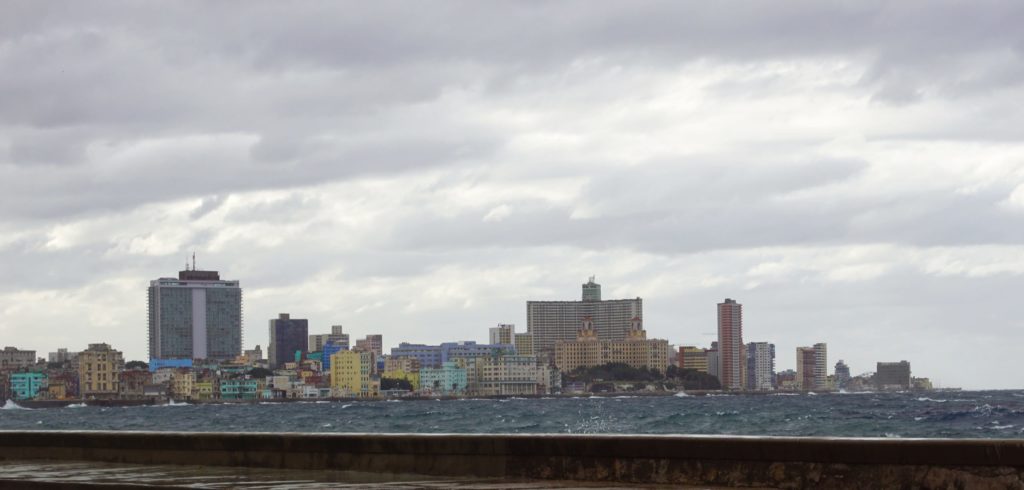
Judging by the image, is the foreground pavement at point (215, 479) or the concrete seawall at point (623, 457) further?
the foreground pavement at point (215, 479)

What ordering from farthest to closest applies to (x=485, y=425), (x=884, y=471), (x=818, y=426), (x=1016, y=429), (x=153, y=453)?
(x=485, y=425)
(x=818, y=426)
(x=1016, y=429)
(x=153, y=453)
(x=884, y=471)

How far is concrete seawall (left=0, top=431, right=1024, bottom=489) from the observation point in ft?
41.2

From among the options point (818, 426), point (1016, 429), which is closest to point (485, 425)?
point (818, 426)

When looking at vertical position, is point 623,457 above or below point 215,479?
above

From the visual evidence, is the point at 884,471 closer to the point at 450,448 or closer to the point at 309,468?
the point at 450,448

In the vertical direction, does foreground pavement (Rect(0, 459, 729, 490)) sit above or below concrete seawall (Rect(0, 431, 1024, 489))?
below

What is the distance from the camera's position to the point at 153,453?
730 inches

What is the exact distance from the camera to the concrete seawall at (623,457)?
12547mm

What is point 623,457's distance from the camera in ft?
47.4

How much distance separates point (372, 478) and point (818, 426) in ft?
227

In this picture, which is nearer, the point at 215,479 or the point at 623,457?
the point at 623,457

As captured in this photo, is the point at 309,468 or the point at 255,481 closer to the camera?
the point at 255,481

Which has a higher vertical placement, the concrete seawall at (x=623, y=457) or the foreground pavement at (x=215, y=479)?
the concrete seawall at (x=623, y=457)

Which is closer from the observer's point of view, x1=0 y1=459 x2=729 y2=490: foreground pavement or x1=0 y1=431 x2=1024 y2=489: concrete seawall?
x1=0 y1=431 x2=1024 y2=489: concrete seawall
